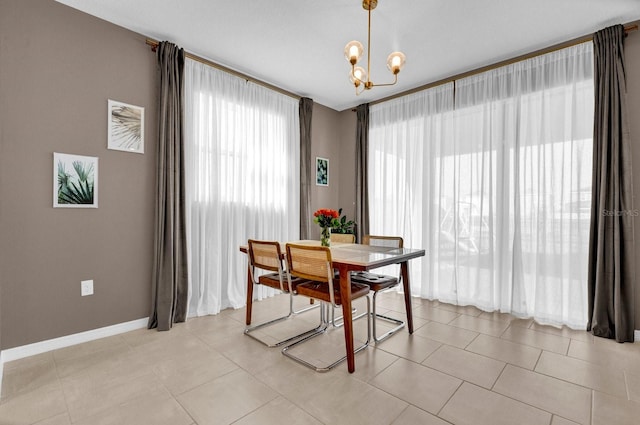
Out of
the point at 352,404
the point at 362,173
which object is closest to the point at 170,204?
the point at 352,404

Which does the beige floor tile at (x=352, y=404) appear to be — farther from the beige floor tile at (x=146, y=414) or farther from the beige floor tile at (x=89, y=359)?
the beige floor tile at (x=89, y=359)

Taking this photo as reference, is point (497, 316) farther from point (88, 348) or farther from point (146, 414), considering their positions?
point (88, 348)

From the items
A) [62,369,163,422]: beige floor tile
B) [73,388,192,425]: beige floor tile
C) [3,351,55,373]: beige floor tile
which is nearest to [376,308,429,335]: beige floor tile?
[73,388,192,425]: beige floor tile

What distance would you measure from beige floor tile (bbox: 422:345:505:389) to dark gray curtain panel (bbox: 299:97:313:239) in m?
→ 2.40

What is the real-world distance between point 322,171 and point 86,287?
3198 millimetres

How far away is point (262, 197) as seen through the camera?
3.89 meters

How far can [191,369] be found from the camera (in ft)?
7.06

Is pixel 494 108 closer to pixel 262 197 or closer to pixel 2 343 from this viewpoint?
pixel 262 197

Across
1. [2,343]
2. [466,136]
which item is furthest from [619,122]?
[2,343]

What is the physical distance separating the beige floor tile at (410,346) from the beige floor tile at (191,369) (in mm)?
1216

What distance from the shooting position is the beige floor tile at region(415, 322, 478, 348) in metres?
2.61

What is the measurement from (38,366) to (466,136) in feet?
14.6

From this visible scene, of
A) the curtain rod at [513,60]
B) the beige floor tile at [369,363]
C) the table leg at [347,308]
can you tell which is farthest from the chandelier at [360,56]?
the beige floor tile at [369,363]

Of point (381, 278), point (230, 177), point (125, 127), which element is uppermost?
point (125, 127)
